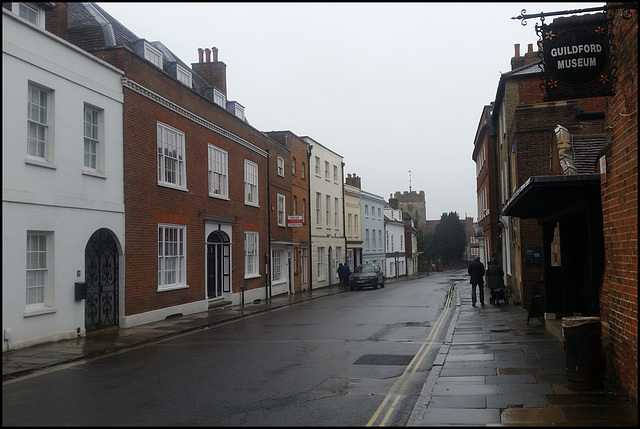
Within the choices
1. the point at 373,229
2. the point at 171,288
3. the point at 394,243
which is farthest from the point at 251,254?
the point at 394,243

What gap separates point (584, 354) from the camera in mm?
8047

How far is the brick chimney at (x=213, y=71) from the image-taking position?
28.5m

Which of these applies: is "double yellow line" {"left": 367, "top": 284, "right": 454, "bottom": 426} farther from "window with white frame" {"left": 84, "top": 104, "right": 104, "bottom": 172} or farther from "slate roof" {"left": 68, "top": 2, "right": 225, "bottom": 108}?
"slate roof" {"left": 68, "top": 2, "right": 225, "bottom": 108}

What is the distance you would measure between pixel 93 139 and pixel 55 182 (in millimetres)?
2221

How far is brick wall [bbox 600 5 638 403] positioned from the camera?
699 centimetres

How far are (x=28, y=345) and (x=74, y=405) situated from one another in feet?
20.1

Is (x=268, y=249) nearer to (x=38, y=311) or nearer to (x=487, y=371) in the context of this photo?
(x=38, y=311)

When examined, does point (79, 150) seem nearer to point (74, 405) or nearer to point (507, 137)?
point (74, 405)

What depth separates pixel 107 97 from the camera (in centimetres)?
1634

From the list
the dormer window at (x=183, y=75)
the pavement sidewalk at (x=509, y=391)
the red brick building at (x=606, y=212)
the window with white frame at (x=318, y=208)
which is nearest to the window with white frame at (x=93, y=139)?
the dormer window at (x=183, y=75)

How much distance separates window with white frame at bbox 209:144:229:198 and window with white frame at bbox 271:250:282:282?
7.40 meters

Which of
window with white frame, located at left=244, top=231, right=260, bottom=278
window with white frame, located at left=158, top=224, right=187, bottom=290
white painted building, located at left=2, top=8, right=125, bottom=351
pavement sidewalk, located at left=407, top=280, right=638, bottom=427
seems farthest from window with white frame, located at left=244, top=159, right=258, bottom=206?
pavement sidewalk, located at left=407, top=280, right=638, bottom=427

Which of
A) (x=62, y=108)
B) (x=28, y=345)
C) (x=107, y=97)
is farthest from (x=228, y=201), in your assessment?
(x=28, y=345)

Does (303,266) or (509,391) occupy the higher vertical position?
(303,266)
